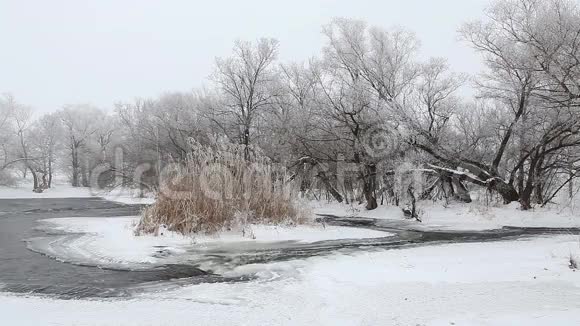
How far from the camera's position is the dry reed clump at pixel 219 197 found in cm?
1182

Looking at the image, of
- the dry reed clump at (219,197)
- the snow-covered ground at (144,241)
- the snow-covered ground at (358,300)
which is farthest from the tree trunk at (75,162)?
the snow-covered ground at (358,300)

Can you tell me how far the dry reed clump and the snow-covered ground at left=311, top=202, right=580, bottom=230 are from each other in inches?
222

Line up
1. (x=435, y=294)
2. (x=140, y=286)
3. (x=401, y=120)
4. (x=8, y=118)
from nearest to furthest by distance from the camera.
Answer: (x=435, y=294), (x=140, y=286), (x=401, y=120), (x=8, y=118)

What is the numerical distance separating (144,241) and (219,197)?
2.32 meters

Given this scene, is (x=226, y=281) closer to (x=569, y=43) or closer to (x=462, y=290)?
(x=462, y=290)

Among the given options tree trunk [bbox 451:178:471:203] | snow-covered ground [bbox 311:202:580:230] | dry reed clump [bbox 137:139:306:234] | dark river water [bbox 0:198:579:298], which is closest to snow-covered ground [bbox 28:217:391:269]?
dry reed clump [bbox 137:139:306:234]

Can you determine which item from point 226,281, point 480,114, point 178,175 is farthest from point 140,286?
point 480,114

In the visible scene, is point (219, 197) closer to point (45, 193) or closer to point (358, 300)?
point (358, 300)

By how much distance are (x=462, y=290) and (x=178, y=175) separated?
840cm

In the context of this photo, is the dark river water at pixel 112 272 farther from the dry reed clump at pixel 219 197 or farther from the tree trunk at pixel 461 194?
the tree trunk at pixel 461 194

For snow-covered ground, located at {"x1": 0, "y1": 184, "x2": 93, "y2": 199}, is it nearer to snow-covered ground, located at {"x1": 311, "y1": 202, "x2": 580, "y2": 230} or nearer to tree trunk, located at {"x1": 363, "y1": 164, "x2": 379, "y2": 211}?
tree trunk, located at {"x1": 363, "y1": 164, "x2": 379, "y2": 211}

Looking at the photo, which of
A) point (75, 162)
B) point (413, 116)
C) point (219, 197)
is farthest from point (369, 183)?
point (75, 162)

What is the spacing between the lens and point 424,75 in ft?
82.3

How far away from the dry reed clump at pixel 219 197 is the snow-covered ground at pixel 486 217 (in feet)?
18.5
